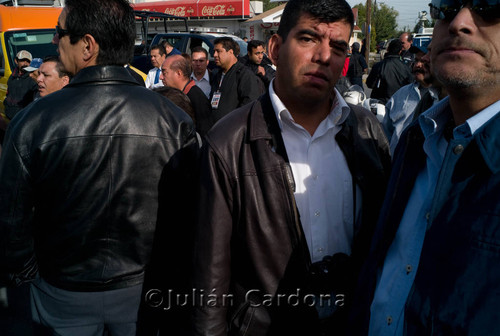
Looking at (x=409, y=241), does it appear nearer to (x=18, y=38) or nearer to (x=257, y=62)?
(x=257, y=62)

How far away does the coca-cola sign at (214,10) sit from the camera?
2995 cm

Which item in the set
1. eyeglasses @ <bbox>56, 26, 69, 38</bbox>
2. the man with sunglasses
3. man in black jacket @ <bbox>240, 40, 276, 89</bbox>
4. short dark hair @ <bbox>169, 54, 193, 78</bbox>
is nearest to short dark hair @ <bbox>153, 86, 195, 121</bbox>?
eyeglasses @ <bbox>56, 26, 69, 38</bbox>

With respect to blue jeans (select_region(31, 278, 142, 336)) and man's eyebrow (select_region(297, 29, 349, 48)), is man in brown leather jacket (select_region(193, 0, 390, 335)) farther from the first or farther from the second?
blue jeans (select_region(31, 278, 142, 336))

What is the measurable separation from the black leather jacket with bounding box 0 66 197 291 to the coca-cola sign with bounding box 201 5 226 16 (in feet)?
99.3

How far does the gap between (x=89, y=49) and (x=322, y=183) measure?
130 cm

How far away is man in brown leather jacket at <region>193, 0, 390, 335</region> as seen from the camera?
1588 mm

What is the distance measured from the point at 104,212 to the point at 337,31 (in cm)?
137

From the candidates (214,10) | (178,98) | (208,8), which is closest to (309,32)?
(178,98)

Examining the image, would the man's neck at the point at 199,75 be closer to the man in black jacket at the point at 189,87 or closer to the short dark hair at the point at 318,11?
the man in black jacket at the point at 189,87

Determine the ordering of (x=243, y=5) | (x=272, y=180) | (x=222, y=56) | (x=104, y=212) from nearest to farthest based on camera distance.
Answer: (x=272, y=180)
(x=104, y=212)
(x=222, y=56)
(x=243, y=5)

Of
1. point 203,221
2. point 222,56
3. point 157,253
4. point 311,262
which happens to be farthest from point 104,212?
point 222,56

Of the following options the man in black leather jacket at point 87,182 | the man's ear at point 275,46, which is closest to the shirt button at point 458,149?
the man's ear at point 275,46

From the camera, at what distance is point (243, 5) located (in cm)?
2931

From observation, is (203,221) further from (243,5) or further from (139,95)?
(243,5)
